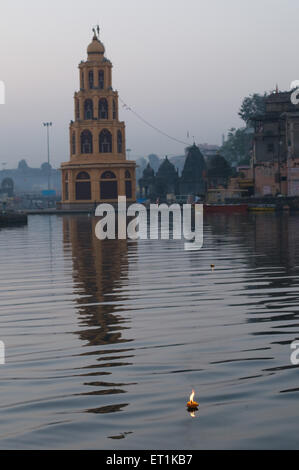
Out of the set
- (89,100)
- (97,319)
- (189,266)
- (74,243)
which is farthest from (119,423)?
(89,100)

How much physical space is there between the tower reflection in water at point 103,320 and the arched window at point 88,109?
111612 millimetres

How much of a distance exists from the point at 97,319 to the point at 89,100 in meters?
131

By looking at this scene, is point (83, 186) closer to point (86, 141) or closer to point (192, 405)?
point (86, 141)

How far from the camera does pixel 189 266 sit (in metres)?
29.7

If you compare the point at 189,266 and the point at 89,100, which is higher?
the point at 89,100

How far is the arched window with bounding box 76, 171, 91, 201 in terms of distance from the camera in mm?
140000

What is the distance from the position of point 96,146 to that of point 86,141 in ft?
8.40

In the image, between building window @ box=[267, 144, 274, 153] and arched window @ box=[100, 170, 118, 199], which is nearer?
building window @ box=[267, 144, 274, 153]

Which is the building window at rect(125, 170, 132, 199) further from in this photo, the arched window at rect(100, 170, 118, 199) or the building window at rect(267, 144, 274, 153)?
the building window at rect(267, 144, 274, 153)

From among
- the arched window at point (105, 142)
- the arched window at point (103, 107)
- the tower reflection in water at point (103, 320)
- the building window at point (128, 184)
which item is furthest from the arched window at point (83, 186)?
the tower reflection in water at point (103, 320)

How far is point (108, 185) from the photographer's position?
140125mm

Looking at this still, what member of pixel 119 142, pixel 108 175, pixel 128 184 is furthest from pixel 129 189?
pixel 119 142

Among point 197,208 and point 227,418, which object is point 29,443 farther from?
point 197,208

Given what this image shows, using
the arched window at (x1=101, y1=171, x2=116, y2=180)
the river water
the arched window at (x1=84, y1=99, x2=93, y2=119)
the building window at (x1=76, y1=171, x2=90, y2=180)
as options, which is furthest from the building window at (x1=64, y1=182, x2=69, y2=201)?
the river water
